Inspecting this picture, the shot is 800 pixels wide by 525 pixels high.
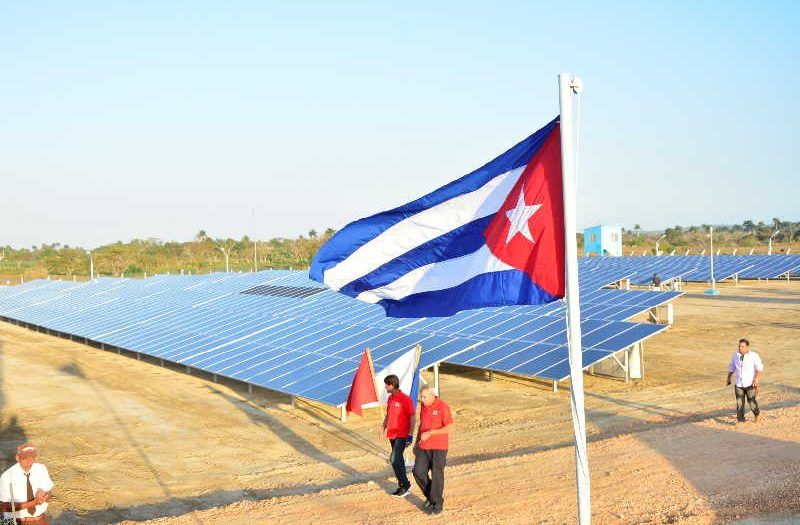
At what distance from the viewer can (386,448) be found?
14.6 m

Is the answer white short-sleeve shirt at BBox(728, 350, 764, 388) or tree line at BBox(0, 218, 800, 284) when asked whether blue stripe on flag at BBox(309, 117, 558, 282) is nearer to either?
white short-sleeve shirt at BBox(728, 350, 764, 388)

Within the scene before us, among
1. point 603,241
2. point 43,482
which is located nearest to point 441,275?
point 43,482

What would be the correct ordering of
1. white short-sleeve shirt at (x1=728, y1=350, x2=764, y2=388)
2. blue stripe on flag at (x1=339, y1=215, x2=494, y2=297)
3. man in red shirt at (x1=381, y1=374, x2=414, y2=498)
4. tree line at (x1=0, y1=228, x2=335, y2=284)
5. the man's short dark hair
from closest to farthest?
1. blue stripe on flag at (x1=339, y1=215, x2=494, y2=297)
2. the man's short dark hair
3. man in red shirt at (x1=381, y1=374, x2=414, y2=498)
4. white short-sleeve shirt at (x1=728, y1=350, x2=764, y2=388)
5. tree line at (x1=0, y1=228, x2=335, y2=284)

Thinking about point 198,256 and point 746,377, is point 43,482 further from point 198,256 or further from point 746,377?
point 198,256

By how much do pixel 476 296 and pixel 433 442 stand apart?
2.59 m

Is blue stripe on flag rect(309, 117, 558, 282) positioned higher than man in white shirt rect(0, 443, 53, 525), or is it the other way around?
blue stripe on flag rect(309, 117, 558, 282)

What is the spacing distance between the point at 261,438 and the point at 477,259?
417 inches

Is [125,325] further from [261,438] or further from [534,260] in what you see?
[534,260]

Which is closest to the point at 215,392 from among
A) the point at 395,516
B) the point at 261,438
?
the point at 261,438

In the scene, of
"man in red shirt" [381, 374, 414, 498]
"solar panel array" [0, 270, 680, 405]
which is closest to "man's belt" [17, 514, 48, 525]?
"man in red shirt" [381, 374, 414, 498]

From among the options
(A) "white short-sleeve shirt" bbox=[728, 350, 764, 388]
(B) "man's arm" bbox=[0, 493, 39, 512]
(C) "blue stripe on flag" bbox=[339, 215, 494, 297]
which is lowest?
(A) "white short-sleeve shirt" bbox=[728, 350, 764, 388]

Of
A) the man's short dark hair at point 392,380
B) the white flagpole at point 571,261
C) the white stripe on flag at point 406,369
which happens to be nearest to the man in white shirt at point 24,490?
the man's short dark hair at point 392,380

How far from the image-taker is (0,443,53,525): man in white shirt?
7.23 m

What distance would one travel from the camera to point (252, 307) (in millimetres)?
30922
